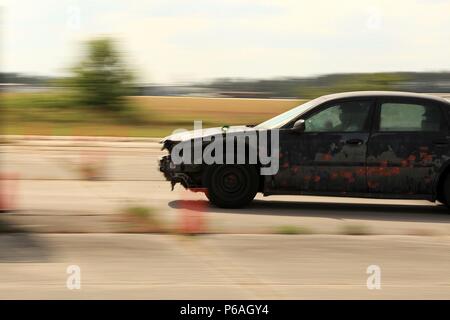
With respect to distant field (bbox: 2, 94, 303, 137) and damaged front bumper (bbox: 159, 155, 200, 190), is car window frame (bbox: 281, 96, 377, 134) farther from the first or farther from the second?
distant field (bbox: 2, 94, 303, 137)

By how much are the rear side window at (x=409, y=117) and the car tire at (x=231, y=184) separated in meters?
1.85

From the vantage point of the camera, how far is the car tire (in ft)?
35.6

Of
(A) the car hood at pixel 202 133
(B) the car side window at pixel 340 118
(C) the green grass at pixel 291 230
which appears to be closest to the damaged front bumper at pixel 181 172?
(A) the car hood at pixel 202 133

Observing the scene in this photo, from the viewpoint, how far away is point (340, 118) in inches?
430

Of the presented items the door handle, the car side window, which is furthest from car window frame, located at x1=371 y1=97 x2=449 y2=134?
the door handle

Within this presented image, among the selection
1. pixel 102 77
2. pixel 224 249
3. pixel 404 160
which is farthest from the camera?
pixel 102 77

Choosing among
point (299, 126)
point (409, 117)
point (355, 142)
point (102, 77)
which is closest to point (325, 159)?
point (355, 142)

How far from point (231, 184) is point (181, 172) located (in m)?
0.68

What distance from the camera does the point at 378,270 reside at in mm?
7523

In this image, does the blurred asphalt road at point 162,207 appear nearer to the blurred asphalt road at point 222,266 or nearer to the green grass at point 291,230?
the green grass at point 291,230

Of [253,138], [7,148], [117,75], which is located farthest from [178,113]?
[253,138]

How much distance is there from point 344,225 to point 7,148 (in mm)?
12751

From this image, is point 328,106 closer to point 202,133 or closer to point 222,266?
point 202,133
